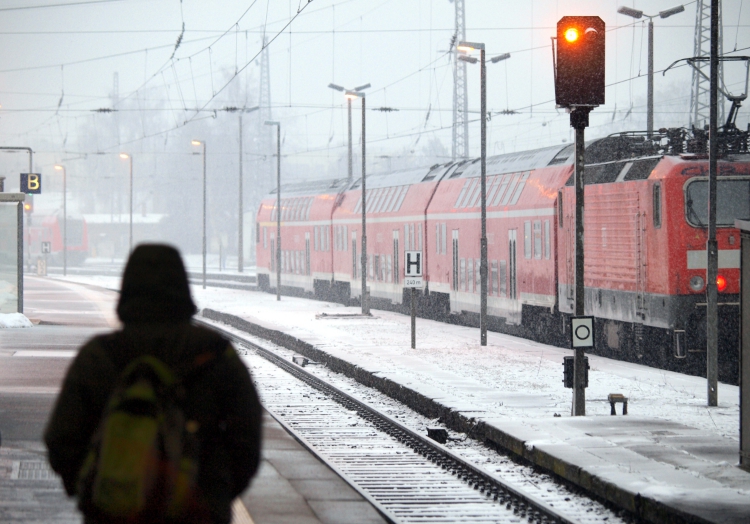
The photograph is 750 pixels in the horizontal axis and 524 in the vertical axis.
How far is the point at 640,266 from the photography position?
62.1ft

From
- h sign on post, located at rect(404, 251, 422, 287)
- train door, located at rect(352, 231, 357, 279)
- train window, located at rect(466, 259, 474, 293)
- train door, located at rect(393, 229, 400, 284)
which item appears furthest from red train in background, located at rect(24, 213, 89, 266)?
h sign on post, located at rect(404, 251, 422, 287)

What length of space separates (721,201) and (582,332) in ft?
25.2

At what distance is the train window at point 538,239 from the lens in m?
23.5

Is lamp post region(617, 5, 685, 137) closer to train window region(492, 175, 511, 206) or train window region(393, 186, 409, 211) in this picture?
train window region(492, 175, 511, 206)

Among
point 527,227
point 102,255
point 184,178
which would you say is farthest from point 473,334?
point 102,255

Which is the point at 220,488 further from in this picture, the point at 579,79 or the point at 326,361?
the point at 326,361

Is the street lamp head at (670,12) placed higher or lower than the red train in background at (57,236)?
higher

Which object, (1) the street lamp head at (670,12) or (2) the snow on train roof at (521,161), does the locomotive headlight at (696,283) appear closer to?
(2) the snow on train roof at (521,161)

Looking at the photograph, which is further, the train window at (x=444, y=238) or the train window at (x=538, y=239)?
the train window at (x=444, y=238)

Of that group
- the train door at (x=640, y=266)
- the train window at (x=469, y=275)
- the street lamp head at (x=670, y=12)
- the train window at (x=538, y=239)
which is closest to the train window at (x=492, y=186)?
the train window at (x=469, y=275)

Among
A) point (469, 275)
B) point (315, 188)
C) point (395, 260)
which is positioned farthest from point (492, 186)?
point (315, 188)

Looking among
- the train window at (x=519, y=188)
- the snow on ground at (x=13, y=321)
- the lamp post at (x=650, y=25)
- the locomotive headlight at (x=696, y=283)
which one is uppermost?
the lamp post at (x=650, y=25)

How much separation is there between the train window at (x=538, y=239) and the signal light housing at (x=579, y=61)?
1182cm

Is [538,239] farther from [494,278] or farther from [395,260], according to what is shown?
[395,260]
